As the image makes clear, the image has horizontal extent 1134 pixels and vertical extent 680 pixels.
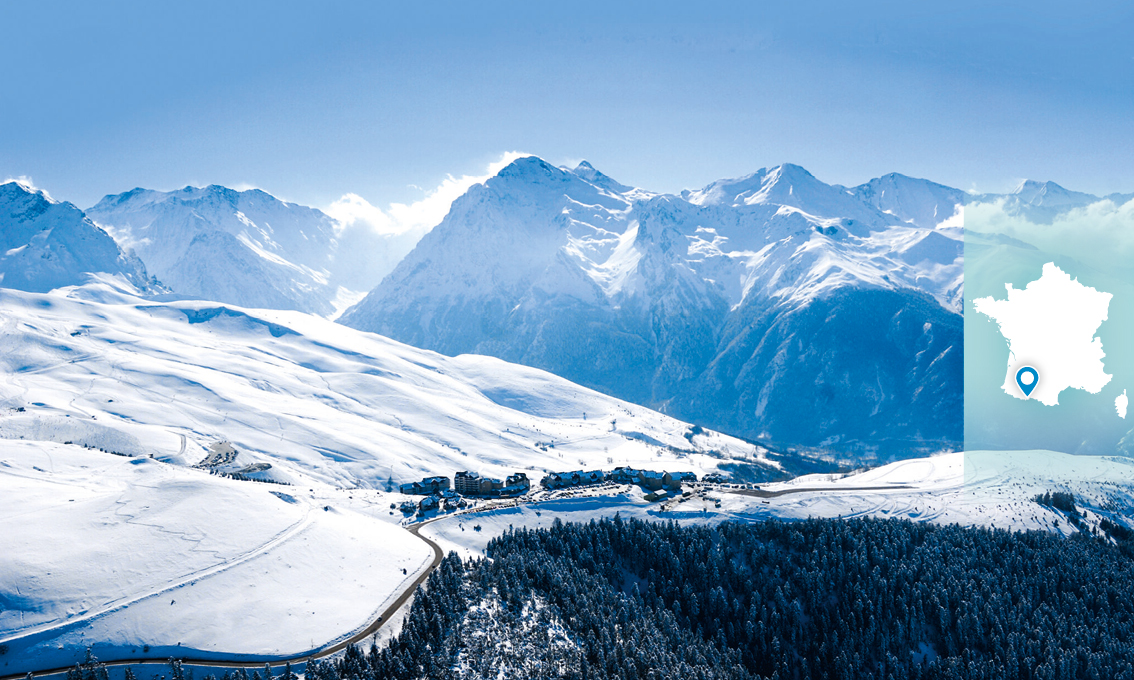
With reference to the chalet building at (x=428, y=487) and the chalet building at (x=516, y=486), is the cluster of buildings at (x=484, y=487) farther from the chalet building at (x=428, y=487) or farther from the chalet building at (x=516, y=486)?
the chalet building at (x=428, y=487)

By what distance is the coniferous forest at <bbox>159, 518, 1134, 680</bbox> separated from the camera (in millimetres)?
104500

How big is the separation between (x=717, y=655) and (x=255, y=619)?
7196 centimetres

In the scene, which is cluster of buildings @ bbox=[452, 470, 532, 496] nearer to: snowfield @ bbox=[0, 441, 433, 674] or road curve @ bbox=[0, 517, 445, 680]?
snowfield @ bbox=[0, 441, 433, 674]

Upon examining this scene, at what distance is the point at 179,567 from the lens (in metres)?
107

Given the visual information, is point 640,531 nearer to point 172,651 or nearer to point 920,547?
point 920,547

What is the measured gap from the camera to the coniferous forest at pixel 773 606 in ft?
343

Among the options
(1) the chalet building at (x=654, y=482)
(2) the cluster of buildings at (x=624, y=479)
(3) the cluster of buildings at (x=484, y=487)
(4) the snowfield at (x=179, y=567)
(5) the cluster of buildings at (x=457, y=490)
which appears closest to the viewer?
(4) the snowfield at (x=179, y=567)

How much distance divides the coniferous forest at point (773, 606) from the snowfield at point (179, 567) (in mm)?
13008

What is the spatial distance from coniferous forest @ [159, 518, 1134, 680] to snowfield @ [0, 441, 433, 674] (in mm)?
13008

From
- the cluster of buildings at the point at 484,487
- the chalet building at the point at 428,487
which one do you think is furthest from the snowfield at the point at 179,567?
Result: the chalet building at the point at 428,487

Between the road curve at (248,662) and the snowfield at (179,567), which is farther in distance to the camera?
Result: the snowfield at (179,567)

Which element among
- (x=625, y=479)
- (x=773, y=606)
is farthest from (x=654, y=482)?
(x=773, y=606)

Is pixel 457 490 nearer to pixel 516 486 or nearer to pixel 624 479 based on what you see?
pixel 516 486

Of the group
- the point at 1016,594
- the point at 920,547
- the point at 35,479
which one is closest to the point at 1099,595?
the point at 1016,594
